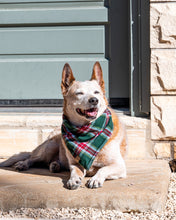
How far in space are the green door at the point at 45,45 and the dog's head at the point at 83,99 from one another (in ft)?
3.73

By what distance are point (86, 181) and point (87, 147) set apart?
0.28m

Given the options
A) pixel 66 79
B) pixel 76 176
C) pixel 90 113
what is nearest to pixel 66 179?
pixel 76 176

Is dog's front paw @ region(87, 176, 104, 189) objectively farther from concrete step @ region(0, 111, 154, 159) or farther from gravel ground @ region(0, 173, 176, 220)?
concrete step @ region(0, 111, 154, 159)

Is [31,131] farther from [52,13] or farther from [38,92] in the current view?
[52,13]

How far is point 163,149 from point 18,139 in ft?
5.25

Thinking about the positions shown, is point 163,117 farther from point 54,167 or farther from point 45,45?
point 45,45

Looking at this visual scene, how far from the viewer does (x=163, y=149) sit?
169 inches

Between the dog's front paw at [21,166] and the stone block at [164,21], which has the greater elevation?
the stone block at [164,21]

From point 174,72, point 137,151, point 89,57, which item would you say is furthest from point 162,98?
point 89,57

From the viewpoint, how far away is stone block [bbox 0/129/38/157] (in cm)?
441

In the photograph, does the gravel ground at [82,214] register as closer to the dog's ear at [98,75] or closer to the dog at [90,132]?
the dog at [90,132]

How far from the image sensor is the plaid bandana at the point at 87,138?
10.9ft

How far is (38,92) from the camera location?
15.2ft

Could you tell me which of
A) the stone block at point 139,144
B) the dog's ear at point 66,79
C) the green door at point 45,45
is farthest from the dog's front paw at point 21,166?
the stone block at point 139,144
